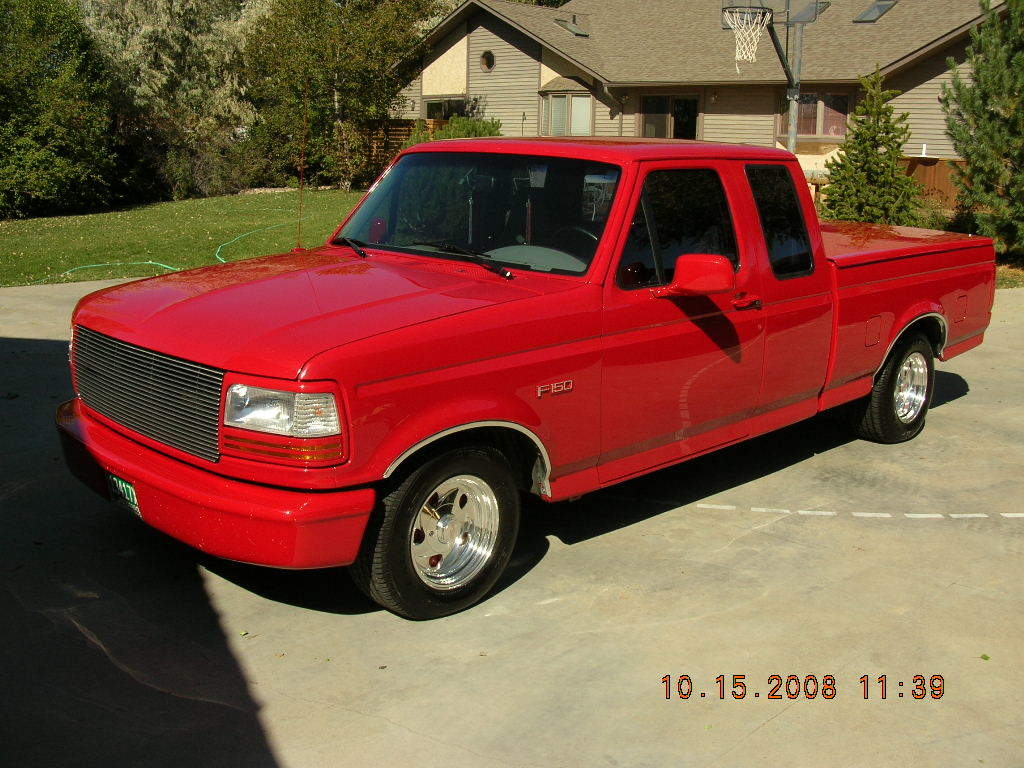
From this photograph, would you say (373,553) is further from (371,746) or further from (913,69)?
(913,69)

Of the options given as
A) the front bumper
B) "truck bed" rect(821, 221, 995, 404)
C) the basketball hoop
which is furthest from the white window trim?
the front bumper

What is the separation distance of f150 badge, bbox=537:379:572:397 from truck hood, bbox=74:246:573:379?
0.41 meters

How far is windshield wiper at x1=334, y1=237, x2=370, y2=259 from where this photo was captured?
5691 millimetres

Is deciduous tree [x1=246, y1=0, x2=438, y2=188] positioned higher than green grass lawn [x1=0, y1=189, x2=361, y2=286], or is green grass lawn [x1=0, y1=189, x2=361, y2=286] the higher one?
deciduous tree [x1=246, y1=0, x2=438, y2=188]

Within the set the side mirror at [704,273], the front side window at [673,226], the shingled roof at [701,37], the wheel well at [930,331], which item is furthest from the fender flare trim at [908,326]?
the shingled roof at [701,37]

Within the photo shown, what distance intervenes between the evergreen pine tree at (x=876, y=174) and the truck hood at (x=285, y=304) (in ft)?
44.3

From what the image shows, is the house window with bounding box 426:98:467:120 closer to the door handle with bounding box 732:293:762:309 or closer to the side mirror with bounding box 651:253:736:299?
the door handle with bounding box 732:293:762:309

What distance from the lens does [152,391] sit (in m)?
4.56

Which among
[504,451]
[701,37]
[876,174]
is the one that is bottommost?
[504,451]

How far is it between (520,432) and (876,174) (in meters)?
14.3

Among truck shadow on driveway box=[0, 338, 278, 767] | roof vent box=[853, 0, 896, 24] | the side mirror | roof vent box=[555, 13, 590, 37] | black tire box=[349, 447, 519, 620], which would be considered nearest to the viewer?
→ truck shadow on driveway box=[0, 338, 278, 767]

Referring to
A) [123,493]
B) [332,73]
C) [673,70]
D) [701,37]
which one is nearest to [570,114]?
[673,70]

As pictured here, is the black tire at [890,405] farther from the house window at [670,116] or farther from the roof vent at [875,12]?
the house window at [670,116]

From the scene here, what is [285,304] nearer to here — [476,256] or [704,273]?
[476,256]
